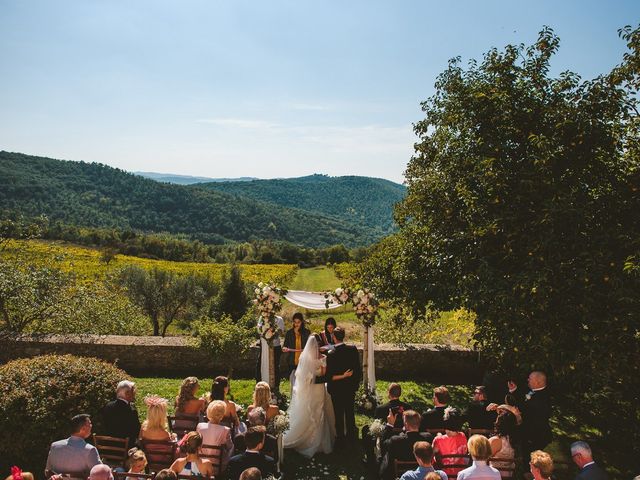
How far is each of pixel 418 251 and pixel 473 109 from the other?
3.36 m

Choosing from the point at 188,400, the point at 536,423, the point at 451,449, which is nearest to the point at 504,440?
the point at 451,449

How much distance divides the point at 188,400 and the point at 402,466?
3.30m

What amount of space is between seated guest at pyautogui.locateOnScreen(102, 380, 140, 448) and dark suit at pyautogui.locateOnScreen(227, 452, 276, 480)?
195cm

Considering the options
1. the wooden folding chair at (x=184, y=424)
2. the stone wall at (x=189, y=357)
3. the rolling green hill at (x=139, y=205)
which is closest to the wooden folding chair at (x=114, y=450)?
the wooden folding chair at (x=184, y=424)

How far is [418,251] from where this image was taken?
10633 mm

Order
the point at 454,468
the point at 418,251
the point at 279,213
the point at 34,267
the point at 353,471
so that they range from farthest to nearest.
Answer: the point at 279,213, the point at 34,267, the point at 418,251, the point at 353,471, the point at 454,468

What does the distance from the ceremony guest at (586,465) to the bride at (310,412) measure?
428 centimetres

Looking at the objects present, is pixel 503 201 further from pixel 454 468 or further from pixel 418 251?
pixel 454 468

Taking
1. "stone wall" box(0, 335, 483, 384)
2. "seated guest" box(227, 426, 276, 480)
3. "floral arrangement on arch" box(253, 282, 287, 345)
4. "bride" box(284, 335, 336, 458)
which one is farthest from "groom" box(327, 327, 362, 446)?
"stone wall" box(0, 335, 483, 384)

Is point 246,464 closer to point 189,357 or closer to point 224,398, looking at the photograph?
point 224,398

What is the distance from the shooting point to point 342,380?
8.48 metres

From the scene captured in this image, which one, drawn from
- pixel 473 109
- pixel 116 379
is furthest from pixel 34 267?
pixel 473 109

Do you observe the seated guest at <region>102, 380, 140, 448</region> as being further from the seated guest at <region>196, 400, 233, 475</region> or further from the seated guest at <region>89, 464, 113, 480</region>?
the seated guest at <region>89, 464, 113, 480</region>

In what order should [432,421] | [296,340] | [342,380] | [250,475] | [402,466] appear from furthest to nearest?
[296,340] → [342,380] → [432,421] → [402,466] → [250,475]
